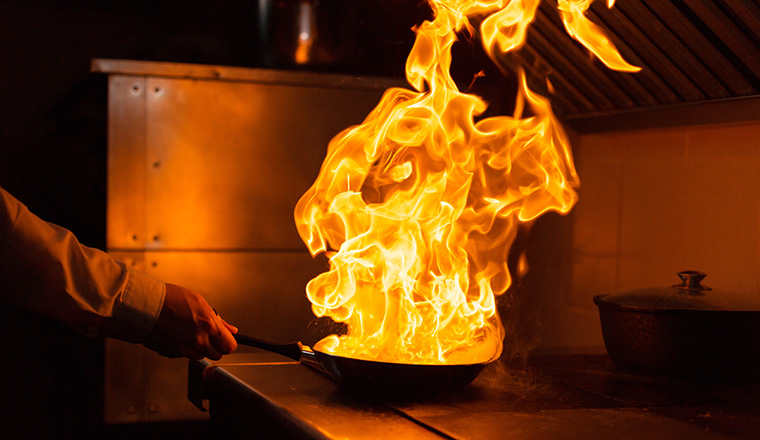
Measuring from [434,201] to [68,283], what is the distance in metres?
0.72

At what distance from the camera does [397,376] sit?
118cm

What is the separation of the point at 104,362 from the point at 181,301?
795mm

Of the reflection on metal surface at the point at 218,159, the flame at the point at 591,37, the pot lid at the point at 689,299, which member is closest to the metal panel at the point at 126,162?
the reflection on metal surface at the point at 218,159

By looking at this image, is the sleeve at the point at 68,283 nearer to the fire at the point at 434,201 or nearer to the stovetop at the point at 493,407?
the stovetop at the point at 493,407

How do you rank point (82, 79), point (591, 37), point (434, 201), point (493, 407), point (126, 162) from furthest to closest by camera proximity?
point (82, 79), point (126, 162), point (591, 37), point (434, 201), point (493, 407)

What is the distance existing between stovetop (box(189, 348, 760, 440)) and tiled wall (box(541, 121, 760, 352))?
0.42 meters

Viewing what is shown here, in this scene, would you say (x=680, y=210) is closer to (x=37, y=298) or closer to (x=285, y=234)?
(x=285, y=234)

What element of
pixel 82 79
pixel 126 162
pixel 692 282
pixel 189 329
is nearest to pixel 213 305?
pixel 126 162

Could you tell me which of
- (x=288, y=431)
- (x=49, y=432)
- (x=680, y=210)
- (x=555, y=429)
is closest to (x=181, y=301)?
(x=288, y=431)

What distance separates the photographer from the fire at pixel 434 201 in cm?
141

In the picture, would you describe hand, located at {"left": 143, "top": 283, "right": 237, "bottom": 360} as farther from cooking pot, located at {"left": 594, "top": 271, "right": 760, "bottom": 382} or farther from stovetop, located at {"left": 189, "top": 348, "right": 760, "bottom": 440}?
cooking pot, located at {"left": 594, "top": 271, "right": 760, "bottom": 382}

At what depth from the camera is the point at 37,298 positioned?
131 cm

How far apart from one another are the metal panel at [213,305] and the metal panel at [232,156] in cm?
4

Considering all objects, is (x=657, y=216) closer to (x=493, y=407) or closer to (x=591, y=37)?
(x=591, y=37)
